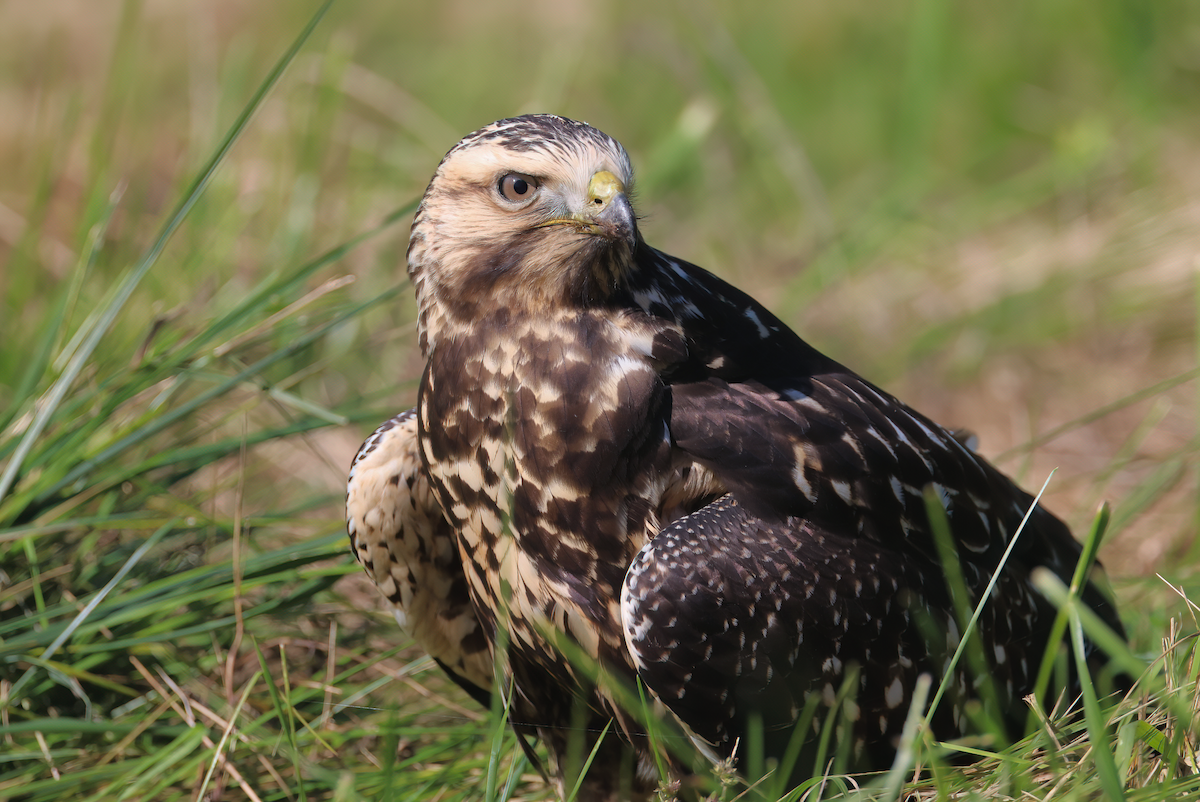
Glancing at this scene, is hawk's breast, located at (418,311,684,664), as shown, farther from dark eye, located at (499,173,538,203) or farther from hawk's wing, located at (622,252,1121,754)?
dark eye, located at (499,173,538,203)

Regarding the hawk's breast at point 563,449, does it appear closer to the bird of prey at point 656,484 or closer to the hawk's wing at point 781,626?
the bird of prey at point 656,484

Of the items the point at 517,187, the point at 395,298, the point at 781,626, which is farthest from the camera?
the point at 395,298

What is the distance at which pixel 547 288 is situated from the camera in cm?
248

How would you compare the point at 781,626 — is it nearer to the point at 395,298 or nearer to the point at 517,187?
the point at 517,187

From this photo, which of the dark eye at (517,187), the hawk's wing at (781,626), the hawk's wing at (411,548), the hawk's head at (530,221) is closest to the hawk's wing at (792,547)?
the hawk's wing at (781,626)

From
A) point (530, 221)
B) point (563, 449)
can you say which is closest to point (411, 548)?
point (563, 449)

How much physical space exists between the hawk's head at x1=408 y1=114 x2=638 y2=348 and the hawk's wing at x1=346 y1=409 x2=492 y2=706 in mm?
428

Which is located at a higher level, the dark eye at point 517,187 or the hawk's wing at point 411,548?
the dark eye at point 517,187

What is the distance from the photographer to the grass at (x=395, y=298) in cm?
291

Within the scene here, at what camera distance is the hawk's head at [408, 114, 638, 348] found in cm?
245

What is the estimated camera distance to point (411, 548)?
2.89 metres

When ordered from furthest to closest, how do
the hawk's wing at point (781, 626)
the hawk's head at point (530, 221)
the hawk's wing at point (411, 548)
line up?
1. the hawk's wing at point (411, 548)
2. the hawk's head at point (530, 221)
3. the hawk's wing at point (781, 626)

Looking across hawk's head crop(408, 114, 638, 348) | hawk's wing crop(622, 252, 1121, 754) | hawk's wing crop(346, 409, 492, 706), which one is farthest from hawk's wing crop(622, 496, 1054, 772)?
hawk's wing crop(346, 409, 492, 706)

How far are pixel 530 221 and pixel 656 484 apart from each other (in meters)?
0.66
